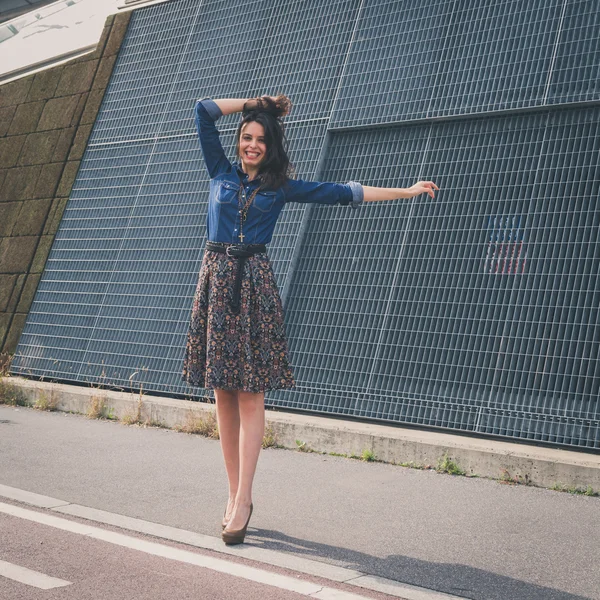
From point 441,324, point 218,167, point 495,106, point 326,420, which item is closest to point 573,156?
point 495,106

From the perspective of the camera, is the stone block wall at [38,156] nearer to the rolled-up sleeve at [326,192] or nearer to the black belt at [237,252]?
the black belt at [237,252]

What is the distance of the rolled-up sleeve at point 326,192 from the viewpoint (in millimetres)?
4449

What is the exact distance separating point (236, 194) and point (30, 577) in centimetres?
193

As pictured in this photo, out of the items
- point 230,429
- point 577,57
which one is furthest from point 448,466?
point 577,57

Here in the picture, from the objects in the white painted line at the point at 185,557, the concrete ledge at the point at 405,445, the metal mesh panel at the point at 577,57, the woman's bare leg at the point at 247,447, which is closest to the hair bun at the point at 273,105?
the woman's bare leg at the point at 247,447

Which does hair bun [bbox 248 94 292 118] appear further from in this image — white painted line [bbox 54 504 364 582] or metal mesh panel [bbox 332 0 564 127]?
metal mesh panel [bbox 332 0 564 127]

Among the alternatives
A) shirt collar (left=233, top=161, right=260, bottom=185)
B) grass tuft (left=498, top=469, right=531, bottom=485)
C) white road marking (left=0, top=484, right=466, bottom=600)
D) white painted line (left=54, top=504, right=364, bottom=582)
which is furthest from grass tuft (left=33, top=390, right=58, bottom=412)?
shirt collar (left=233, top=161, right=260, bottom=185)

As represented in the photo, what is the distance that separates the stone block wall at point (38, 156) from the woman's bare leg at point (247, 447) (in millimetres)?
6173

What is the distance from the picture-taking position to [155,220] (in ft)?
29.9

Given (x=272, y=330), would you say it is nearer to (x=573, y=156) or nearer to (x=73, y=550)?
(x=73, y=550)

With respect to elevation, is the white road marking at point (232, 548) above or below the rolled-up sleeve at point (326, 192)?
below

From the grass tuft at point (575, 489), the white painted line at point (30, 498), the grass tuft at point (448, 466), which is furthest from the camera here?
the grass tuft at point (448, 466)

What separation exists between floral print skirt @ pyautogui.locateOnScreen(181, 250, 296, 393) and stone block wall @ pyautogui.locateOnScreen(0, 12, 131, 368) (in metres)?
6.04

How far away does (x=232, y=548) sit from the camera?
416 cm
